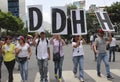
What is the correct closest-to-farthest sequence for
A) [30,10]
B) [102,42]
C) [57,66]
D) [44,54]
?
1. [44,54]
2. [30,10]
3. [57,66]
4. [102,42]

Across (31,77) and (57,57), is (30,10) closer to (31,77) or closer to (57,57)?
(57,57)

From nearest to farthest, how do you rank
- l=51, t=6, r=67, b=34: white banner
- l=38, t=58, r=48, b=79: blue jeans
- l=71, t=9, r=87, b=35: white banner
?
l=38, t=58, r=48, b=79: blue jeans < l=51, t=6, r=67, b=34: white banner < l=71, t=9, r=87, b=35: white banner

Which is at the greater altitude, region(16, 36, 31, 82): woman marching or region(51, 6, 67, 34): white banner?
region(51, 6, 67, 34): white banner

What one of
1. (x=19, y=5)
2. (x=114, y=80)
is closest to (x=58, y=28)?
(x=114, y=80)

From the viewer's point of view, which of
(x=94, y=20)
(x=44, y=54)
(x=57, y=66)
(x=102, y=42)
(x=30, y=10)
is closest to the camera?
(x=44, y=54)

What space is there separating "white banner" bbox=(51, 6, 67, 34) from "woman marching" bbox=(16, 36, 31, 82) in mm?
1102

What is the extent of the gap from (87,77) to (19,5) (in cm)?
16644

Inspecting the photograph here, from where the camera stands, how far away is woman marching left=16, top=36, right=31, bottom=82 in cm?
1268

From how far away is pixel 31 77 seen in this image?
51.8ft

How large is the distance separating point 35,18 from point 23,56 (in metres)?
1.26

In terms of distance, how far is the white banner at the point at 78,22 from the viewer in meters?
13.6

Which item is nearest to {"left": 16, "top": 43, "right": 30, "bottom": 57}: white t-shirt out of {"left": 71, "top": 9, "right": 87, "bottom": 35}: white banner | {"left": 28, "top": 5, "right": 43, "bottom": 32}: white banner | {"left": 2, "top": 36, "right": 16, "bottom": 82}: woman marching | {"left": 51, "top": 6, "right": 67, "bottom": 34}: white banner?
{"left": 2, "top": 36, "right": 16, "bottom": 82}: woman marching

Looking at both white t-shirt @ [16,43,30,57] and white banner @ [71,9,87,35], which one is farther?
white banner @ [71,9,87,35]

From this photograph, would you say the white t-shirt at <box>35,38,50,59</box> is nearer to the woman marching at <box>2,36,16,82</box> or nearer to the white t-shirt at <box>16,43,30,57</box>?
the white t-shirt at <box>16,43,30,57</box>
